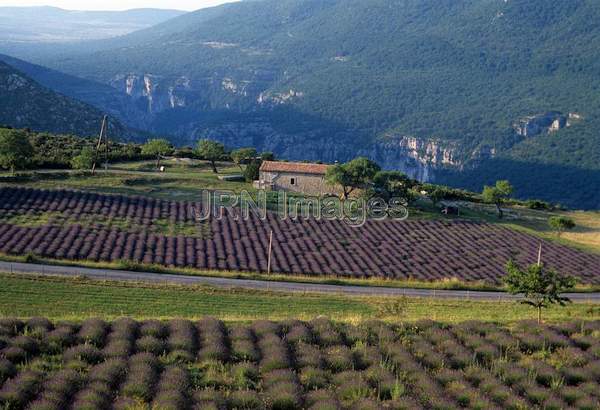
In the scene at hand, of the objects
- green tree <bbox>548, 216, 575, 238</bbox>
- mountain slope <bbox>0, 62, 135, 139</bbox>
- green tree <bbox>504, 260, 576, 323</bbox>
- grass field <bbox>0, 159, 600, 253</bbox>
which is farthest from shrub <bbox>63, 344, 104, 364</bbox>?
mountain slope <bbox>0, 62, 135, 139</bbox>

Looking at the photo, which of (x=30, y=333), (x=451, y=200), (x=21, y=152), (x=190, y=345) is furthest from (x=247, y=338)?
(x=451, y=200)

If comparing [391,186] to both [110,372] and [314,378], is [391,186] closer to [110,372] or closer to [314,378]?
[314,378]

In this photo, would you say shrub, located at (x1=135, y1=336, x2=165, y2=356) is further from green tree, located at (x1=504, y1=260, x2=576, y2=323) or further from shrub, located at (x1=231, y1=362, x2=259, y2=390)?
green tree, located at (x1=504, y1=260, x2=576, y2=323)

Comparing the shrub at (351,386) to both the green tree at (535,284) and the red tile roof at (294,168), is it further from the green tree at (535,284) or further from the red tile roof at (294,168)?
Answer: the red tile roof at (294,168)

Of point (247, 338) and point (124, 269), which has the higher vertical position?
point (247, 338)

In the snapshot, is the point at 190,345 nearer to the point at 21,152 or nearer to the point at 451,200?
the point at 21,152

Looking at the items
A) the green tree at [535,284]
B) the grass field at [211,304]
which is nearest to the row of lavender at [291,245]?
the grass field at [211,304]
